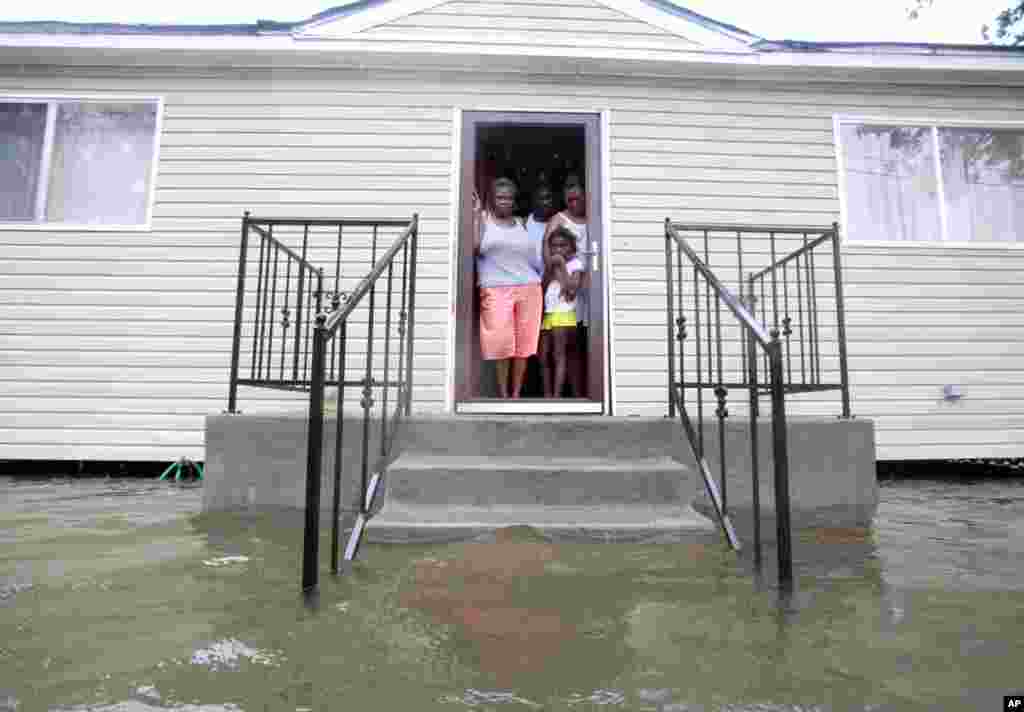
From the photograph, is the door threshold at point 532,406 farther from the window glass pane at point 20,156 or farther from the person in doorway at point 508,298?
the window glass pane at point 20,156

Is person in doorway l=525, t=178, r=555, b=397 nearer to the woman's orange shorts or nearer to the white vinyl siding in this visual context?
the woman's orange shorts

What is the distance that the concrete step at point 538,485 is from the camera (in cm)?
235

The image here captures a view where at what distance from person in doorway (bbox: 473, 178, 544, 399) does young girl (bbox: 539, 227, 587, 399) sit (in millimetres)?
95

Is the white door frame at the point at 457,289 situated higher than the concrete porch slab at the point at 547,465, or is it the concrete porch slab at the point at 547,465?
the white door frame at the point at 457,289

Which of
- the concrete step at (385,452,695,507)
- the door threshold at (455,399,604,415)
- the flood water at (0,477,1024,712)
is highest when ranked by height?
the door threshold at (455,399,604,415)

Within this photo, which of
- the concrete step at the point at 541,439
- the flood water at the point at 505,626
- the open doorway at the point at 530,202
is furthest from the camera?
the open doorway at the point at 530,202

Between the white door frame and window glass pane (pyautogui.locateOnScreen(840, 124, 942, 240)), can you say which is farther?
window glass pane (pyautogui.locateOnScreen(840, 124, 942, 240))

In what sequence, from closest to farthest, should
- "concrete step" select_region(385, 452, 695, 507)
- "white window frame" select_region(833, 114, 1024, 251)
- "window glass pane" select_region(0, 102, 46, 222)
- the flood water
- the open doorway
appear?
1. the flood water
2. "concrete step" select_region(385, 452, 695, 507)
3. the open doorway
4. "window glass pane" select_region(0, 102, 46, 222)
5. "white window frame" select_region(833, 114, 1024, 251)

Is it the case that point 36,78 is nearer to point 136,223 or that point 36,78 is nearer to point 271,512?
point 136,223

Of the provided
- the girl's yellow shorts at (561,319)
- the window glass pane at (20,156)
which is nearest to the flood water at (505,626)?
the girl's yellow shorts at (561,319)

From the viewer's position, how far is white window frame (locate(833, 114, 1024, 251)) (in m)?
4.60

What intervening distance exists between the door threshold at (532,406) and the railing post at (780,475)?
2285 millimetres

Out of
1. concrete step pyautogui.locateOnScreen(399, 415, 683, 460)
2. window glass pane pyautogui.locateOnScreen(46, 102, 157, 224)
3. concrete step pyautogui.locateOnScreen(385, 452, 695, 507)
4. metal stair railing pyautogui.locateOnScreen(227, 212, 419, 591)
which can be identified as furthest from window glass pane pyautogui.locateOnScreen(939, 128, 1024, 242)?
window glass pane pyautogui.locateOnScreen(46, 102, 157, 224)

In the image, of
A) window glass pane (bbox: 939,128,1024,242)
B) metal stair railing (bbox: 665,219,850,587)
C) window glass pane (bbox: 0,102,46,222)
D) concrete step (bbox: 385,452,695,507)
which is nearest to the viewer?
metal stair railing (bbox: 665,219,850,587)
